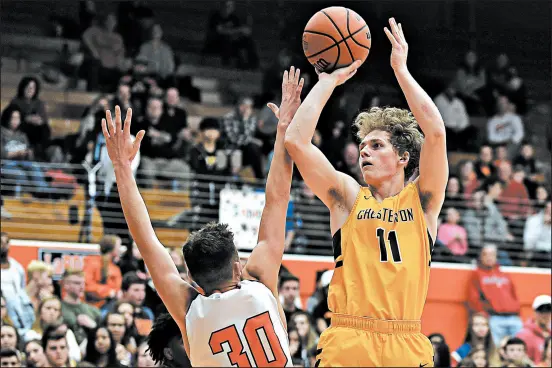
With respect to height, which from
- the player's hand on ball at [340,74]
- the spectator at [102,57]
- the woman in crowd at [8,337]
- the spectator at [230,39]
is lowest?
the woman in crowd at [8,337]

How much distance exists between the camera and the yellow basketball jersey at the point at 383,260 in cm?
491

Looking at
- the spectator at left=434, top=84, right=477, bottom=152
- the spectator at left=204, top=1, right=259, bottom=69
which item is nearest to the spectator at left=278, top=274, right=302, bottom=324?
the spectator at left=434, top=84, right=477, bottom=152

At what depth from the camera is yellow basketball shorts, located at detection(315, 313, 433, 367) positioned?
487 cm

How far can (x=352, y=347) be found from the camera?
4.89 meters

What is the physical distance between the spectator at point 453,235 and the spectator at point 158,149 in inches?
165

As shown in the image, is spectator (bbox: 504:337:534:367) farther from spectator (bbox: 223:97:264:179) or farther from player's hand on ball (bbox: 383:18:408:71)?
player's hand on ball (bbox: 383:18:408:71)

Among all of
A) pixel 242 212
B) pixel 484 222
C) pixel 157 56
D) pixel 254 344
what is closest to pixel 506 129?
pixel 484 222

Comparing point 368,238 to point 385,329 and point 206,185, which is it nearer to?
point 385,329

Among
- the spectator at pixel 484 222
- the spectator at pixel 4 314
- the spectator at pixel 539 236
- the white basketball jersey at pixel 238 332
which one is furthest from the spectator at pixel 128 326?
the spectator at pixel 539 236

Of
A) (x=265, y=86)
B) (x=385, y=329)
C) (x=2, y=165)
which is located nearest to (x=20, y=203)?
(x=2, y=165)

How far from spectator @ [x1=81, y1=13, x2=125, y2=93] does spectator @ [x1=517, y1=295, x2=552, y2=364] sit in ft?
26.0

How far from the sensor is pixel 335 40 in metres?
5.46

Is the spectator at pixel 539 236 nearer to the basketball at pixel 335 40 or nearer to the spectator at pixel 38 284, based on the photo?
the spectator at pixel 38 284

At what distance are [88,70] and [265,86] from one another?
131 inches
